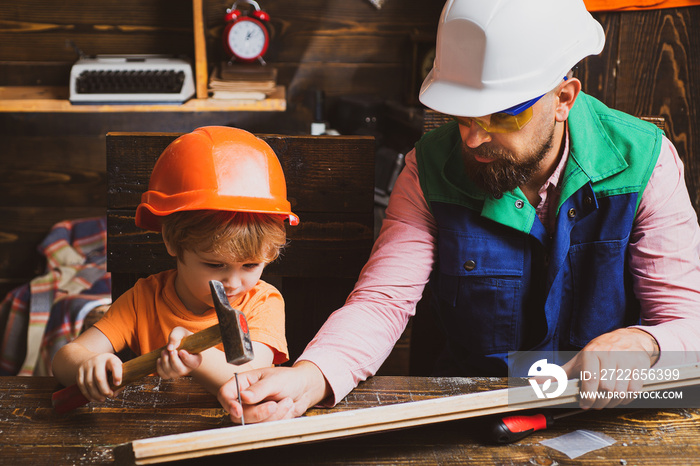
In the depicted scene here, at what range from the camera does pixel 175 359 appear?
3.31ft

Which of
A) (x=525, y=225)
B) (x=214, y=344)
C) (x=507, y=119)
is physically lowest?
(x=214, y=344)

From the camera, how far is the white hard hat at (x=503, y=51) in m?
1.29

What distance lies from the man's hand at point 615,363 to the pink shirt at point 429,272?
0.15ft

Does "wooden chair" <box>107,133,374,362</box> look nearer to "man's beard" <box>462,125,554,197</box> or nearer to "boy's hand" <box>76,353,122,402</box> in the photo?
"man's beard" <box>462,125,554,197</box>

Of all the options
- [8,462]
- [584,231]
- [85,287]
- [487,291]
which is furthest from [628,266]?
[85,287]

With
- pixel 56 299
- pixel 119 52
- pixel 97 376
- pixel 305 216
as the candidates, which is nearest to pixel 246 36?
pixel 119 52

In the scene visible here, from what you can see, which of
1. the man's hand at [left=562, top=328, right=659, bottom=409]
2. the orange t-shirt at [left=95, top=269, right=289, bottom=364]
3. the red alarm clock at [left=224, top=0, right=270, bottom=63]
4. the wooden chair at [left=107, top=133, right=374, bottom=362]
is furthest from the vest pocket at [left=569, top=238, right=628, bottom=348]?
the red alarm clock at [left=224, top=0, right=270, bottom=63]

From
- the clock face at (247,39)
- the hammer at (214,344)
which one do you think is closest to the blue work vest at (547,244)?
the hammer at (214,344)

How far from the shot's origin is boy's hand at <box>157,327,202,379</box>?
3.31 ft

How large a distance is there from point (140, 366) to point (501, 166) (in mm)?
864

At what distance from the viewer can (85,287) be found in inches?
118

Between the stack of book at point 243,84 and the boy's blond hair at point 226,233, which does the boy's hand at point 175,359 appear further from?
the stack of book at point 243,84

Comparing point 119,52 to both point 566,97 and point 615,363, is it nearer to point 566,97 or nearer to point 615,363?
point 566,97

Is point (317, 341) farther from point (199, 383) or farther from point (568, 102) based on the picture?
point (568, 102)
